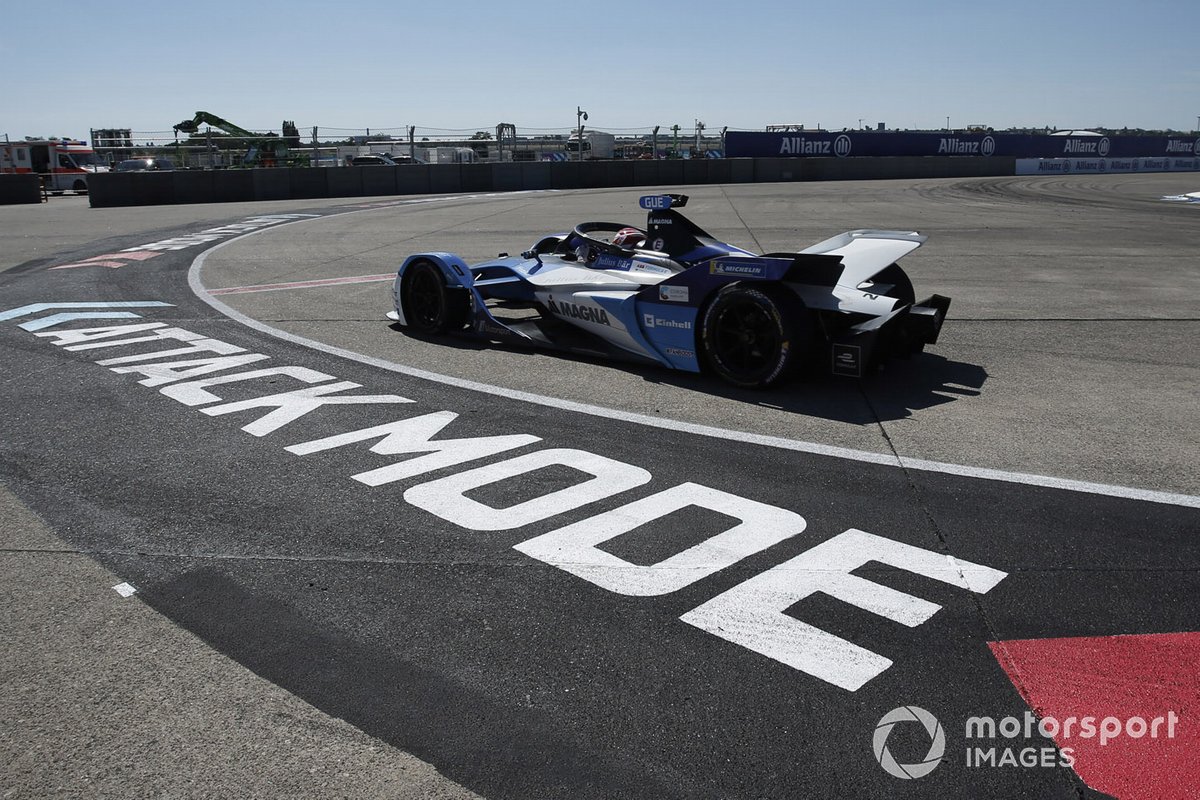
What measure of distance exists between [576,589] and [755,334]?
3398mm

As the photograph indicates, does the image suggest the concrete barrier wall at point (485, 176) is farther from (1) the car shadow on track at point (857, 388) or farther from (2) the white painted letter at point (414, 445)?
(2) the white painted letter at point (414, 445)

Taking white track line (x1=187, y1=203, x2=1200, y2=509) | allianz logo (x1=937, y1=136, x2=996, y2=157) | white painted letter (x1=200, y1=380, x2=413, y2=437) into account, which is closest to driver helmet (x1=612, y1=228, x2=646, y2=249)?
white track line (x1=187, y1=203, x2=1200, y2=509)

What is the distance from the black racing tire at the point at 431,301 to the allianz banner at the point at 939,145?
35336 mm

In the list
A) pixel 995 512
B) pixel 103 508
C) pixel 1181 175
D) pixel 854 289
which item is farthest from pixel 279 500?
pixel 1181 175

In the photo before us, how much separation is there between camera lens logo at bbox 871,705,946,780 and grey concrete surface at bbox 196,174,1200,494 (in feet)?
8.44

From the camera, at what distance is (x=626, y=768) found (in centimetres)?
282

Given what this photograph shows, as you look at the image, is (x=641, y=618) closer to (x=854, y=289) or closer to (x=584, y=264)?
(x=854, y=289)

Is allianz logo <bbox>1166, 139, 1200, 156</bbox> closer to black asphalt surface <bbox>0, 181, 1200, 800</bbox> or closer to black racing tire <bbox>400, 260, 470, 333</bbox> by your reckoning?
black racing tire <bbox>400, 260, 470, 333</bbox>

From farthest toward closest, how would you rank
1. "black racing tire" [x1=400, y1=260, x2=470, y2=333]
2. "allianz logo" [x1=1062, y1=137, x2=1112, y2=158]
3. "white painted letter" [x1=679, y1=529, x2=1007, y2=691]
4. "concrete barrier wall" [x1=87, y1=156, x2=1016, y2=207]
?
1. "allianz logo" [x1=1062, y1=137, x2=1112, y2=158]
2. "concrete barrier wall" [x1=87, y1=156, x2=1016, y2=207]
3. "black racing tire" [x1=400, y1=260, x2=470, y2=333]
4. "white painted letter" [x1=679, y1=529, x2=1007, y2=691]

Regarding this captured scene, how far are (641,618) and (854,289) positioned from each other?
449 cm

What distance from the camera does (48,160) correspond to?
43688 millimetres

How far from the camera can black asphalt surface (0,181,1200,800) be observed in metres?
2.92

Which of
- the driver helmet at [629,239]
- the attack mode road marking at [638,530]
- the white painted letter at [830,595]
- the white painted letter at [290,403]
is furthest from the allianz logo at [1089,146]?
the white painted letter at [830,595]

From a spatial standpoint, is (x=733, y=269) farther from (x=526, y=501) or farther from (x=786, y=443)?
(x=526, y=501)
